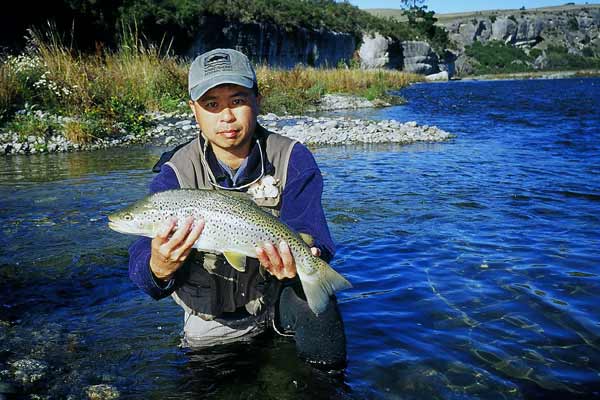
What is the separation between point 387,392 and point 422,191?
624 cm

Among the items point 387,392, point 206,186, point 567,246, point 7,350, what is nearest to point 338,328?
point 387,392

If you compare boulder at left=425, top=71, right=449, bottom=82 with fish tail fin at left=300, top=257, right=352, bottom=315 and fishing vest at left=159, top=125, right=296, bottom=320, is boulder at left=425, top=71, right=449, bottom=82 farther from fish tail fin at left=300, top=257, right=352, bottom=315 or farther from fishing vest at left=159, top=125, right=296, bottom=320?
fish tail fin at left=300, top=257, right=352, bottom=315

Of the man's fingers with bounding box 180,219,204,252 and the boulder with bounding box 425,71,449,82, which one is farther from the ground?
the boulder with bounding box 425,71,449,82

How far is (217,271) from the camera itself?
142 inches

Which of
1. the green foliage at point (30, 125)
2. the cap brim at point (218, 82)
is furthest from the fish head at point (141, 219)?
the green foliage at point (30, 125)

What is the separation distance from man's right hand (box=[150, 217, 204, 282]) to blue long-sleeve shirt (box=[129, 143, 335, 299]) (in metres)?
0.25

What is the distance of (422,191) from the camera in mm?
9406

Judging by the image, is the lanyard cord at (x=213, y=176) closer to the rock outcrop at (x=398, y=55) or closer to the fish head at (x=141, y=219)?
the fish head at (x=141, y=219)

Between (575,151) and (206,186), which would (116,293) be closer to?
(206,186)

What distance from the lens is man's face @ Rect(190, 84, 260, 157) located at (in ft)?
11.5

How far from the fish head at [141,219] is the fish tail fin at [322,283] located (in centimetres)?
89

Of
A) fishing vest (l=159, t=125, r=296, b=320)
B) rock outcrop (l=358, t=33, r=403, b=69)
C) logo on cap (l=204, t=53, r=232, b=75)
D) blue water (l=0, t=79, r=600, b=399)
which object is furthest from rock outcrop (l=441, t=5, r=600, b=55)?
logo on cap (l=204, t=53, r=232, b=75)

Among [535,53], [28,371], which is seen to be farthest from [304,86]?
[535,53]

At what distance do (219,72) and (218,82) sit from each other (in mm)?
83
